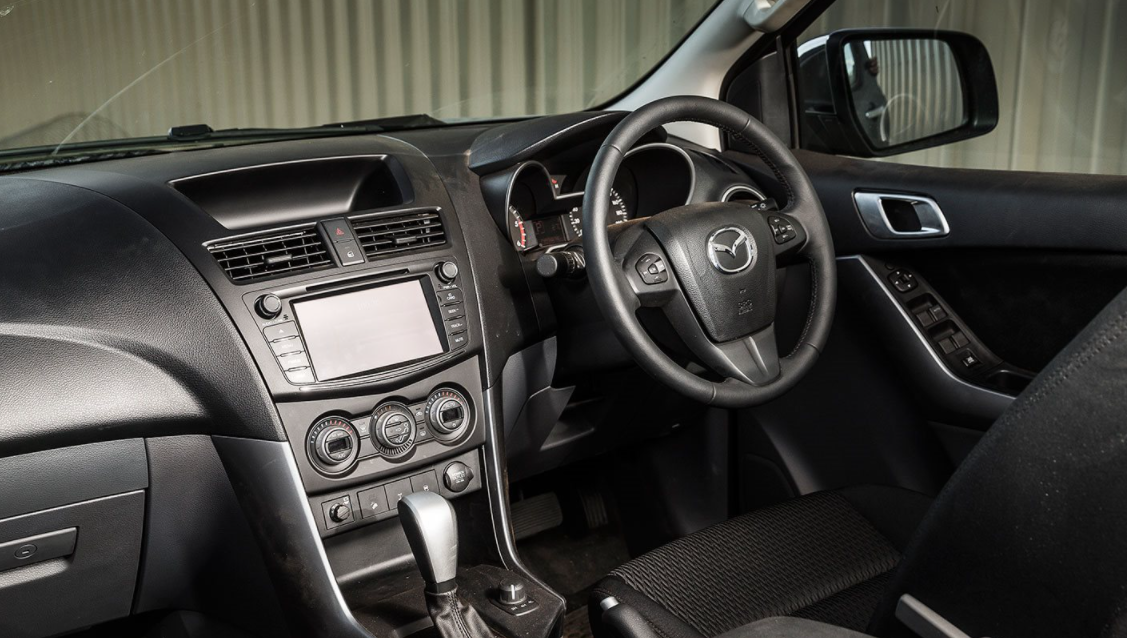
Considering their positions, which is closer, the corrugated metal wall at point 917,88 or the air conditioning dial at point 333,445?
the air conditioning dial at point 333,445

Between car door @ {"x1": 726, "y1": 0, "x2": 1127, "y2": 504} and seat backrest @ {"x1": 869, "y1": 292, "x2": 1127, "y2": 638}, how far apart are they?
47.0 inches

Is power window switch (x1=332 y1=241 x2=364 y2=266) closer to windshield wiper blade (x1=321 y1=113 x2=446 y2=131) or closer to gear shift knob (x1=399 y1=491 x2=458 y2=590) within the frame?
gear shift knob (x1=399 y1=491 x2=458 y2=590)

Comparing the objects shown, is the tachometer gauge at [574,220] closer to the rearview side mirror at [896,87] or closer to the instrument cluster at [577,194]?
the instrument cluster at [577,194]

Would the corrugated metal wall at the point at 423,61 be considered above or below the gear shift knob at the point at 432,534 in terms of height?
above

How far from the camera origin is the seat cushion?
1547 mm

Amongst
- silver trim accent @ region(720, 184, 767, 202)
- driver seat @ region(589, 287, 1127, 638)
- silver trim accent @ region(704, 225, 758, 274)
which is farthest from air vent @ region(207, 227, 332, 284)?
driver seat @ region(589, 287, 1127, 638)

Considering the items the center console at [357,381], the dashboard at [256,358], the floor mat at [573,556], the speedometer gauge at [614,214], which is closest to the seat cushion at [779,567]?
the center console at [357,381]

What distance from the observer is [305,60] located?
2014 mm

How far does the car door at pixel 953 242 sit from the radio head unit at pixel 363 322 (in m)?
0.83

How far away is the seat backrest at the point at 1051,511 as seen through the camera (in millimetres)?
685

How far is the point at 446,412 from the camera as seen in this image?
1.73 metres

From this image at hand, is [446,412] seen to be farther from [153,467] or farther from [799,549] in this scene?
[799,549]

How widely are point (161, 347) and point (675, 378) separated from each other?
779 millimetres

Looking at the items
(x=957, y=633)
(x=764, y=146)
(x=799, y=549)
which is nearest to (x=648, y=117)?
(x=764, y=146)
